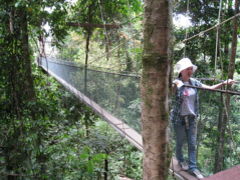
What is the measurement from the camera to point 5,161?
5.92ft

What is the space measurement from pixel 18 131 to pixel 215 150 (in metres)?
1.55

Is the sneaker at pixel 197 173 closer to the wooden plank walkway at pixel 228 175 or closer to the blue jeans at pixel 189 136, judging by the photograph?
the blue jeans at pixel 189 136

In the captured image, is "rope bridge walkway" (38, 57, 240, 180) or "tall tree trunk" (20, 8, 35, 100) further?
"tall tree trunk" (20, 8, 35, 100)

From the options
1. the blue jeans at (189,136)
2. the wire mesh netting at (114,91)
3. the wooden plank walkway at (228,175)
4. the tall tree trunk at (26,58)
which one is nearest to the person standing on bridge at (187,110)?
the blue jeans at (189,136)

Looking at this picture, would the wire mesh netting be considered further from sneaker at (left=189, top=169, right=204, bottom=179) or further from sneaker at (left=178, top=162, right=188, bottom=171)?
sneaker at (left=189, top=169, right=204, bottom=179)

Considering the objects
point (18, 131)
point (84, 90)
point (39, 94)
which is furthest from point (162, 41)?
point (84, 90)

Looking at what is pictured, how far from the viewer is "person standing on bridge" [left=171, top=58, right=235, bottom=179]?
4.68 feet

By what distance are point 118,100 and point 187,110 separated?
136 centimetres

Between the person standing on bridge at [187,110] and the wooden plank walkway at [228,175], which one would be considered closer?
the wooden plank walkway at [228,175]

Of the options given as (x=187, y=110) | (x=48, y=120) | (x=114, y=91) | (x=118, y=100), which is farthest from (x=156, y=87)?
(x=114, y=91)

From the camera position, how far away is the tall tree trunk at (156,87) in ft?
2.20

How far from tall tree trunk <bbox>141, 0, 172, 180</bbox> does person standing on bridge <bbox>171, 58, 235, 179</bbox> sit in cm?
70

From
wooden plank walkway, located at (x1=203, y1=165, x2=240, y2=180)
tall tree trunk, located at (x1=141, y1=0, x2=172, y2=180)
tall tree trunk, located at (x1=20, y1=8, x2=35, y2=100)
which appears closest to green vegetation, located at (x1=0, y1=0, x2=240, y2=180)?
tall tree trunk, located at (x1=20, y1=8, x2=35, y2=100)

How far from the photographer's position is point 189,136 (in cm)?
148
